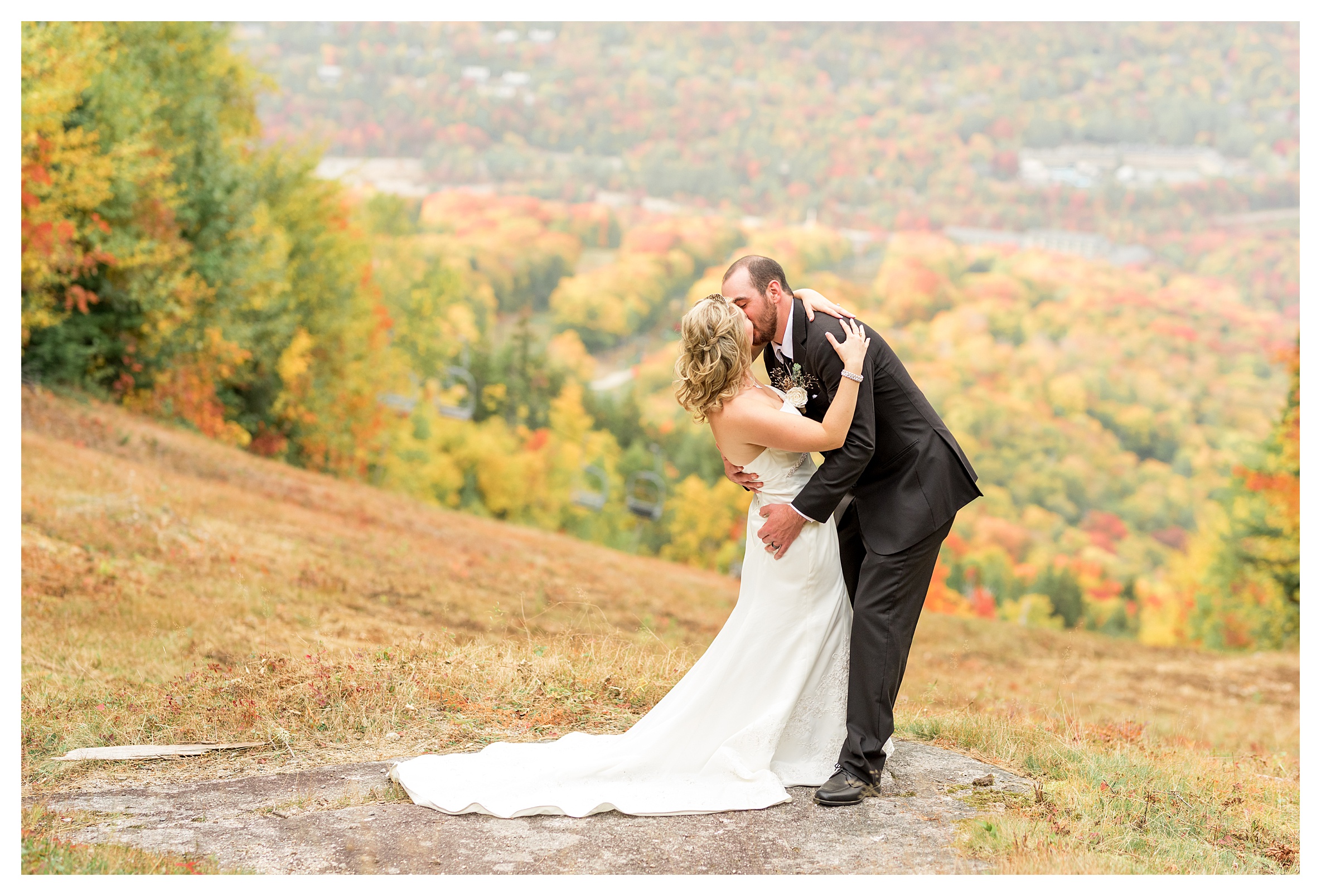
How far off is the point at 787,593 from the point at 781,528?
0.35m

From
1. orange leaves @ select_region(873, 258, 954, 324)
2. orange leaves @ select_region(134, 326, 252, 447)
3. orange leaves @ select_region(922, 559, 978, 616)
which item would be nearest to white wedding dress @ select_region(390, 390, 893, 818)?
orange leaves @ select_region(134, 326, 252, 447)

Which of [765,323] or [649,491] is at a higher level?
[765,323]

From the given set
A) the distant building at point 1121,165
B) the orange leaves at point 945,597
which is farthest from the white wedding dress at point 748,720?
the distant building at point 1121,165

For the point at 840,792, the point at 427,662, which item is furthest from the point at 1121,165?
the point at 840,792

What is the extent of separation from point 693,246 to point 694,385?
91.4m

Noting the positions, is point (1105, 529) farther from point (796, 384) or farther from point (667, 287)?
point (796, 384)

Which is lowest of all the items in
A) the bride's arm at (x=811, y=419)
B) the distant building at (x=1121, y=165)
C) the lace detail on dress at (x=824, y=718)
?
the lace detail on dress at (x=824, y=718)

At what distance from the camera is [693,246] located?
9469 cm

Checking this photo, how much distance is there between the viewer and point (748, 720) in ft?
17.4

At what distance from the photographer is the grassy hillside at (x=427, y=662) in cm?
577

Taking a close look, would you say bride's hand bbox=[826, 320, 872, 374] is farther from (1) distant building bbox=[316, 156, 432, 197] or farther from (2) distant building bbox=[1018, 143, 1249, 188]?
(2) distant building bbox=[1018, 143, 1249, 188]

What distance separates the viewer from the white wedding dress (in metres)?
5.16

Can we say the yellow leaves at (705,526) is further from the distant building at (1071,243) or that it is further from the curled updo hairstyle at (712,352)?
the curled updo hairstyle at (712,352)
